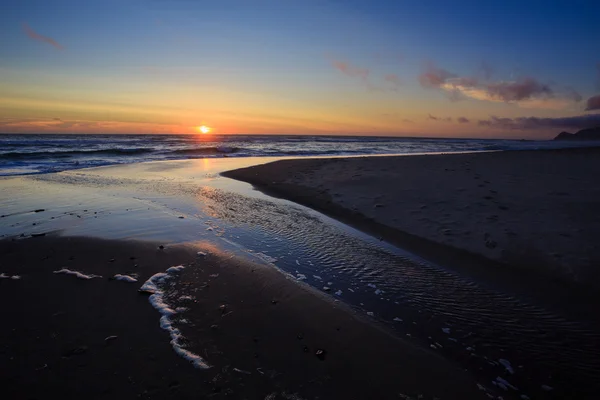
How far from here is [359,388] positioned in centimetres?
317

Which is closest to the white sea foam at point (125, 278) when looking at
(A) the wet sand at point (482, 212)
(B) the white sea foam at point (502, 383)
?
(B) the white sea foam at point (502, 383)

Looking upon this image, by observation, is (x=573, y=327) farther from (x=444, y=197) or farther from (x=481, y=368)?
(x=444, y=197)

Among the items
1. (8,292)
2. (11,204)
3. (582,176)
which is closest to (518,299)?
(8,292)

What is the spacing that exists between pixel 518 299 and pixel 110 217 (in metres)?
9.85

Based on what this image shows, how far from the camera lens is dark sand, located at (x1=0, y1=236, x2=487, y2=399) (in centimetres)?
311

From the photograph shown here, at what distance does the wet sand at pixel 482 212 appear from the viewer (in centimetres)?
614

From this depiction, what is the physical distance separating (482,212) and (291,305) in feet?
21.4

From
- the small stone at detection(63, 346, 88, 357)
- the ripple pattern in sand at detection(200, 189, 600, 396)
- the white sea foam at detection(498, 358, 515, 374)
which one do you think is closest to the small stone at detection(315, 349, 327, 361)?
the ripple pattern in sand at detection(200, 189, 600, 396)

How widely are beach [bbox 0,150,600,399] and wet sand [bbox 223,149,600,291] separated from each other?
0.26 ft

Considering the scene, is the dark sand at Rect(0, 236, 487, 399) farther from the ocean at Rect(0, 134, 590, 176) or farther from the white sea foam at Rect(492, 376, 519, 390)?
the ocean at Rect(0, 134, 590, 176)

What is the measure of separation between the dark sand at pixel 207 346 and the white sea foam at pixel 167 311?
0.07 m

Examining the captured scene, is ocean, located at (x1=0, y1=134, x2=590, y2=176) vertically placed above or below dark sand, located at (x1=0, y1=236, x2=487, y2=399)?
above

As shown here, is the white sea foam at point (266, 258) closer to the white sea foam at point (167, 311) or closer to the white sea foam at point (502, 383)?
the white sea foam at point (167, 311)

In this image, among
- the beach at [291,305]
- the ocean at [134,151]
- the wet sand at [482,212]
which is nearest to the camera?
the beach at [291,305]
